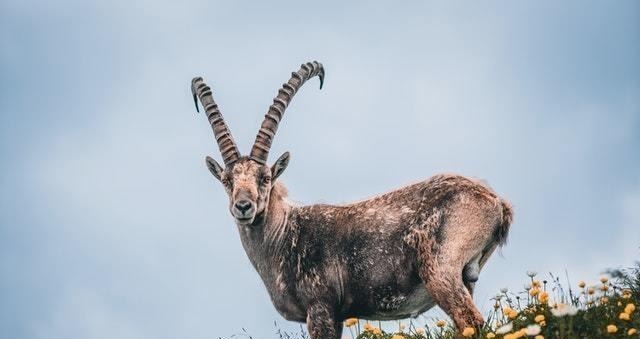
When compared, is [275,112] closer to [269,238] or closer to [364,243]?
[269,238]

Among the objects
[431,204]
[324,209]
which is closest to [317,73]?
[324,209]

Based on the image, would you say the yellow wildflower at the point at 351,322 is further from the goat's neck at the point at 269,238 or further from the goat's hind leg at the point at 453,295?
the goat's neck at the point at 269,238

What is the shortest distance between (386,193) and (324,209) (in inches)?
37.6

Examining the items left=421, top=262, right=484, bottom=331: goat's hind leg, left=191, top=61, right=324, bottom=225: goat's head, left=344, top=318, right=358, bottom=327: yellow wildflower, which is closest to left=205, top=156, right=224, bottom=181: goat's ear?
left=191, top=61, right=324, bottom=225: goat's head

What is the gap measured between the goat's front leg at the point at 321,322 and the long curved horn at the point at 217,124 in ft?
7.64

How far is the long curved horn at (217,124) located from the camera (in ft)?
39.7

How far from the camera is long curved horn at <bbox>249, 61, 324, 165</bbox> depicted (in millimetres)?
12070

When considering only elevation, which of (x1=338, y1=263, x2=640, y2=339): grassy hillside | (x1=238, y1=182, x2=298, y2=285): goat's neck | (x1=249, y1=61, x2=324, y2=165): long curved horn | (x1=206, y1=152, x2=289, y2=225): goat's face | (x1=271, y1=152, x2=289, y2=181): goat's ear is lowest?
(x1=338, y1=263, x2=640, y2=339): grassy hillside

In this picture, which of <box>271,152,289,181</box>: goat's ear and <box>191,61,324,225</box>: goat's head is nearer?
<box>191,61,324,225</box>: goat's head

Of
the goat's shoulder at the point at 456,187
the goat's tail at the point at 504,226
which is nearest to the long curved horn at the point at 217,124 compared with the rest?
the goat's shoulder at the point at 456,187

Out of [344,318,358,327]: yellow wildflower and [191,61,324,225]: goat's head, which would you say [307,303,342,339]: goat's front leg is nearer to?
[344,318,358,327]: yellow wildflower

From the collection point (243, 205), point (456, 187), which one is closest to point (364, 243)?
point (456, 187)

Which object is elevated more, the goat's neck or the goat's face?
the goat's face

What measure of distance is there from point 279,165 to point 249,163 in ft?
1.68
